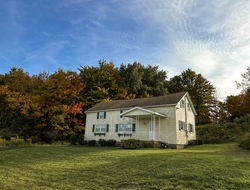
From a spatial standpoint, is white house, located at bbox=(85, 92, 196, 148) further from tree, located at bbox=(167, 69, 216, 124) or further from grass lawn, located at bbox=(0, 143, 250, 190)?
tree, located at bbox=(167, 69, 216, 124)

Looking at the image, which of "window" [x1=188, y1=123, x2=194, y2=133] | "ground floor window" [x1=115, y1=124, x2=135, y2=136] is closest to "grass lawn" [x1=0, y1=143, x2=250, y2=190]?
"ground floor window" [x1=115, y1=124, x2=135, y2=136]

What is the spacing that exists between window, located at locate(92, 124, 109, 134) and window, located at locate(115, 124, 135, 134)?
1.61 m

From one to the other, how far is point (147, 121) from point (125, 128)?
265 centimetres

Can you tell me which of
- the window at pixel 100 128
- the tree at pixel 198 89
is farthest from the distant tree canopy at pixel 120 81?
the window at pixel 100 128

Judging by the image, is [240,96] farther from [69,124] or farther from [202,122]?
[69,124]

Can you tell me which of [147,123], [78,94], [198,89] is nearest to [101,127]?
[147,123]

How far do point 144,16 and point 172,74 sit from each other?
33021 millimetres

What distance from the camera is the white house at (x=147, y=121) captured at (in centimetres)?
2114

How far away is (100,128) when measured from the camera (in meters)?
25.7

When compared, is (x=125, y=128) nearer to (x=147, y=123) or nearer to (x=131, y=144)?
(x=147, y=123)

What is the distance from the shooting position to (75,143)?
2505 cm

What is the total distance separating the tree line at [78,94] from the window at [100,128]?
398 centimetres

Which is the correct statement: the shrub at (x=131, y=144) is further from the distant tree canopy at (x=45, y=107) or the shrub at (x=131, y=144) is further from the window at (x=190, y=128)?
the distant tree canopy at (x=45, y=107)

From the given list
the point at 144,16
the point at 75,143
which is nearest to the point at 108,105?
the point at 75,143
